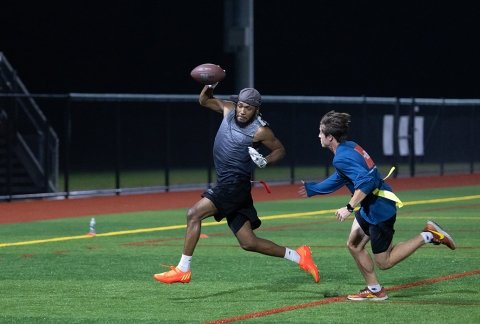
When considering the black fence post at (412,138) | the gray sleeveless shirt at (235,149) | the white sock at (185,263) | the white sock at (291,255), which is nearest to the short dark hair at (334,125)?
the gray sleeveless shirt at (235,149)

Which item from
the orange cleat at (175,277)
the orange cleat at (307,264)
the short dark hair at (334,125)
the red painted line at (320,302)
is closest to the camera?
the red painted line at (320,302)

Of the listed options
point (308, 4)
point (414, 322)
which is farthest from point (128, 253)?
point (308, 4)

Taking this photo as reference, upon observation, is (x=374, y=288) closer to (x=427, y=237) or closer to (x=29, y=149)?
(x=427, y=237)

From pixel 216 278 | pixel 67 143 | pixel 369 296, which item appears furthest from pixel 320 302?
pixel 67 143

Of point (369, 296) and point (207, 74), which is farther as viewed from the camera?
point (207, 74)

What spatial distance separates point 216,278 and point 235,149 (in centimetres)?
196

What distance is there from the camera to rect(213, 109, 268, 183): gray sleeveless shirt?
13.4 meters

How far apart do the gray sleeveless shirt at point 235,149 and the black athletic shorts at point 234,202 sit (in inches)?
3.2

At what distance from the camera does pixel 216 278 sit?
1478cm

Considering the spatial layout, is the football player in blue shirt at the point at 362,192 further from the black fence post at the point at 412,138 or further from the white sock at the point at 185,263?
the black fence post at the point at 412,138

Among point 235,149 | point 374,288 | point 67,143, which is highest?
point 235,149

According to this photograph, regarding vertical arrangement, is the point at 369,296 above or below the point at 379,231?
below

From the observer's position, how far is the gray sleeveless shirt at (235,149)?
13391 mm

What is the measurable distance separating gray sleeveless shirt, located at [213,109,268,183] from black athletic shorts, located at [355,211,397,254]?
1347mm
